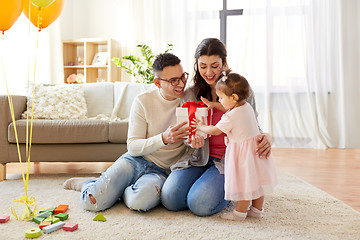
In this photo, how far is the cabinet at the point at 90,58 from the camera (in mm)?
4672

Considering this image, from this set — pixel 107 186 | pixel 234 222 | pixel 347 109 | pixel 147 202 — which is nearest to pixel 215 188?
pixel 234 222

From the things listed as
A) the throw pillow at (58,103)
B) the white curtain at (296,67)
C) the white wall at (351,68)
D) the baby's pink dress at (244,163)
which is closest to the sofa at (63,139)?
the throw pillow at (58,103)

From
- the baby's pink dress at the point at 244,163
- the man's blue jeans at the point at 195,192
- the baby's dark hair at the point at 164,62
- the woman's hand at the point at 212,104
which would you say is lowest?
the man's blue jeans at the point at 195,192

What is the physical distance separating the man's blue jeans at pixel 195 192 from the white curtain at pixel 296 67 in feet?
9.59

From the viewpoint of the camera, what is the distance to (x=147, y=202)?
5.43ft

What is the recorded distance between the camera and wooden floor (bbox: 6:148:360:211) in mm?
2254

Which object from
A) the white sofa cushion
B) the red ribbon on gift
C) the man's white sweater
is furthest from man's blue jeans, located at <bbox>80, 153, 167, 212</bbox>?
the white sofa cushion

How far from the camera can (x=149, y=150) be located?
1.71 metres

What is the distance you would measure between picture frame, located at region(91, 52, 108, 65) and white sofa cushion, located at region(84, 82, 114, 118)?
62.9 inches

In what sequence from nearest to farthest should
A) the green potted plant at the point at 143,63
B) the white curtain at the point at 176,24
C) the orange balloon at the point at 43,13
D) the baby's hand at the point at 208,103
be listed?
the baby's hand at the point at 208,103, the orange balloon at the point at 43,13, the green potted plant at the point at 143,63, the white curtain at the point at 176,24

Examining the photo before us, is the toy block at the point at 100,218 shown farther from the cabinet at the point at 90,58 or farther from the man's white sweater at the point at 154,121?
the cabinet at the point at 90,58

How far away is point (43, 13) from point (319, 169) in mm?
2454

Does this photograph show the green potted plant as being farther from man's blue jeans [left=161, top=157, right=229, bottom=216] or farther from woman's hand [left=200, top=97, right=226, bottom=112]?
man's blue jeans [left=161, top=157, right=229, bottom=216]

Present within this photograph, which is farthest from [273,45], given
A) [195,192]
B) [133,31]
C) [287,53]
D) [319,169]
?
[195,192]
